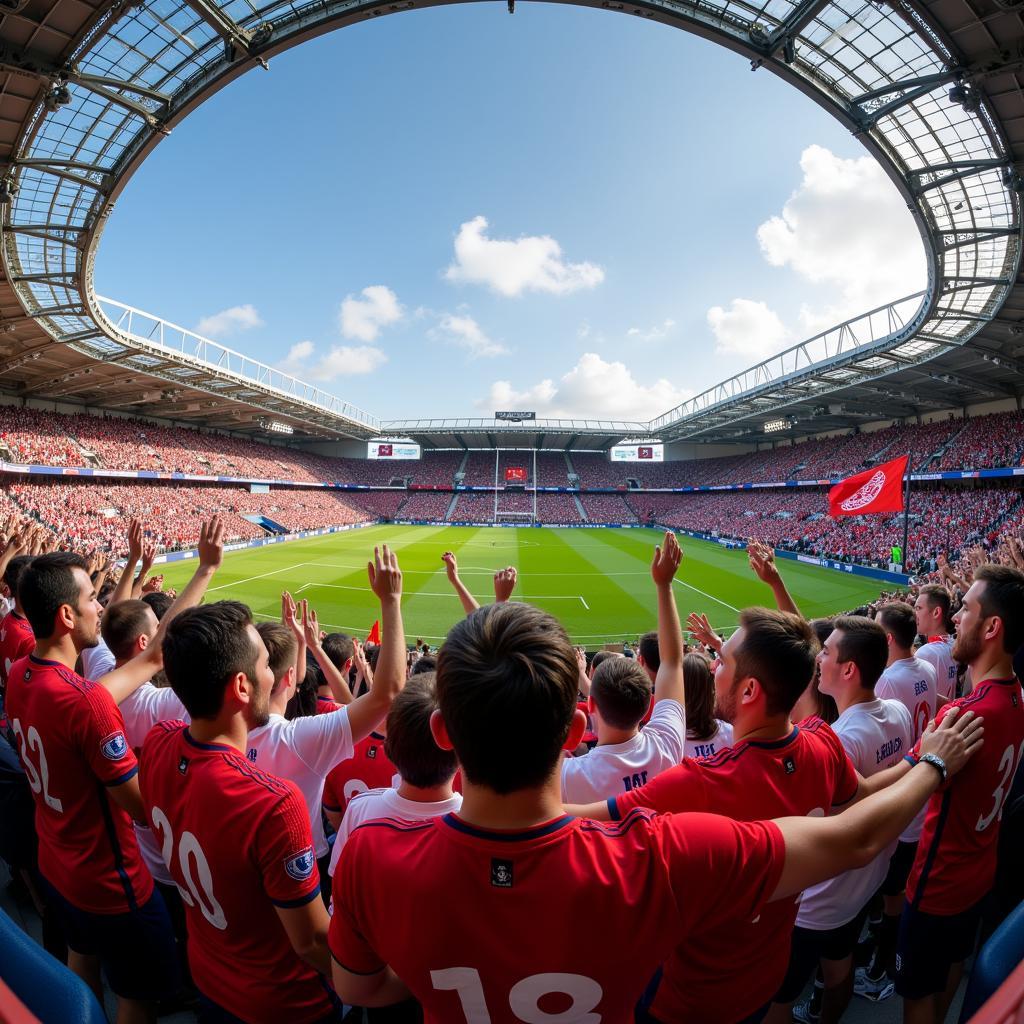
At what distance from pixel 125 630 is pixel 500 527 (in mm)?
59979

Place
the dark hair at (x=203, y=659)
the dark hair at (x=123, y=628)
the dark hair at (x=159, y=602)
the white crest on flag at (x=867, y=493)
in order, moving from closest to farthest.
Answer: the dark hair at (x=203, y=659), the dark hair at (x=123, y=628), the dark hair at (x=159, y=602), the white crest on flag at (x=867, y=493)

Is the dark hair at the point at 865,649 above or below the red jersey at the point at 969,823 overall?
above

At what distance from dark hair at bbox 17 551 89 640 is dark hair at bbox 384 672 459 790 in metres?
2.29

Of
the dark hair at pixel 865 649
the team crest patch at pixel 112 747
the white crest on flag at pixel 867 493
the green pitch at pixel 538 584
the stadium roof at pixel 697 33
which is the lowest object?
the green pitch at pixel 538 584

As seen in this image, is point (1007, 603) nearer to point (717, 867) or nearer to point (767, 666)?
point (767, 666)

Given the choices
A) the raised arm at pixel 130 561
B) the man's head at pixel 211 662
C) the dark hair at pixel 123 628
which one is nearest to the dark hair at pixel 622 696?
the man's head at pixel 211 662

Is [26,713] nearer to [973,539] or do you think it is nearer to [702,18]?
[702,18]

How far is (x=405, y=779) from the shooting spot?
2.09 metres

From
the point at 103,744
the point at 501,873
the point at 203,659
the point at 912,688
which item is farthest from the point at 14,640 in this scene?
the point at 912,688

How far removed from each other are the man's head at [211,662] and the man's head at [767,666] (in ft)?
6.84

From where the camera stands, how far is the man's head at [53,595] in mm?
2922

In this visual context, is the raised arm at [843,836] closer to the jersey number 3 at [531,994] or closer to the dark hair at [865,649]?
the jersey number 3 at [531,994]

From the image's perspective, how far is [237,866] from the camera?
193 centimetres

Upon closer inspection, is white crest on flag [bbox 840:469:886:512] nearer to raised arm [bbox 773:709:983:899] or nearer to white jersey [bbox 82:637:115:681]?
raised arm [bbox 773:709:983:899]
